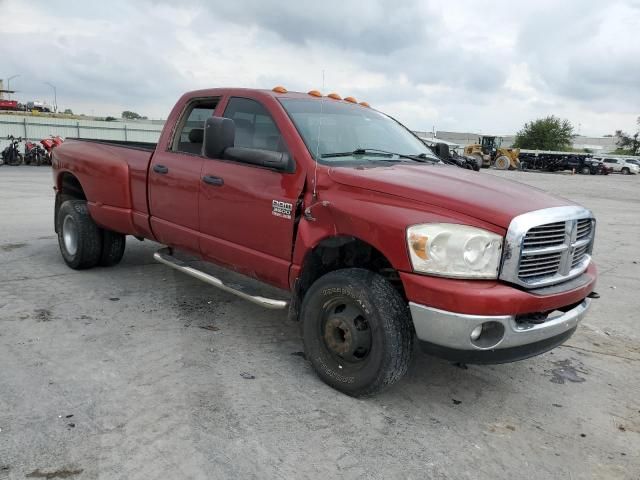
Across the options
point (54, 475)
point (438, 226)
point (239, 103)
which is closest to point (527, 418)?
point (438, 226)

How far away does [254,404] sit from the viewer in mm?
3260

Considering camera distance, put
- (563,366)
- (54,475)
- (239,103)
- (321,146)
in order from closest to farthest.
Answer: (54,475) → (321,146) → (563,366) → (239,103)

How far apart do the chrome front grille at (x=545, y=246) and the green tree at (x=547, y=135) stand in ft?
267

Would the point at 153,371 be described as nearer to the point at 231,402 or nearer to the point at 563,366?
the point at 231,402

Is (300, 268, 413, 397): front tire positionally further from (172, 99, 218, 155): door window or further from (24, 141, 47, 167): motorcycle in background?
(24, 141, 47, 167): motorcycle in background

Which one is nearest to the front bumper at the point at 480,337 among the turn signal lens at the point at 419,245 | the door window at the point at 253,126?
the turn signal lens at the point at 419,245

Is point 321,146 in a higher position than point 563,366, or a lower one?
higher

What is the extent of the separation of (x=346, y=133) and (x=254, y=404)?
211 cm

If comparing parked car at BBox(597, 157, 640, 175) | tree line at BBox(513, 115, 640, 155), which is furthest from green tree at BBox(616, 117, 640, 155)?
parked car at BBox(597, 157, 640, 175)

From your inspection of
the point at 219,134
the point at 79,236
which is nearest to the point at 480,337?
the point at 219,134

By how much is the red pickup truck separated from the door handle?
0.6 inches

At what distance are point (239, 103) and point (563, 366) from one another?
10.6 feet

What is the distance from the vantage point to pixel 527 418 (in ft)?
10.9

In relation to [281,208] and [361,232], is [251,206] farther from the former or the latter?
[361,232]
